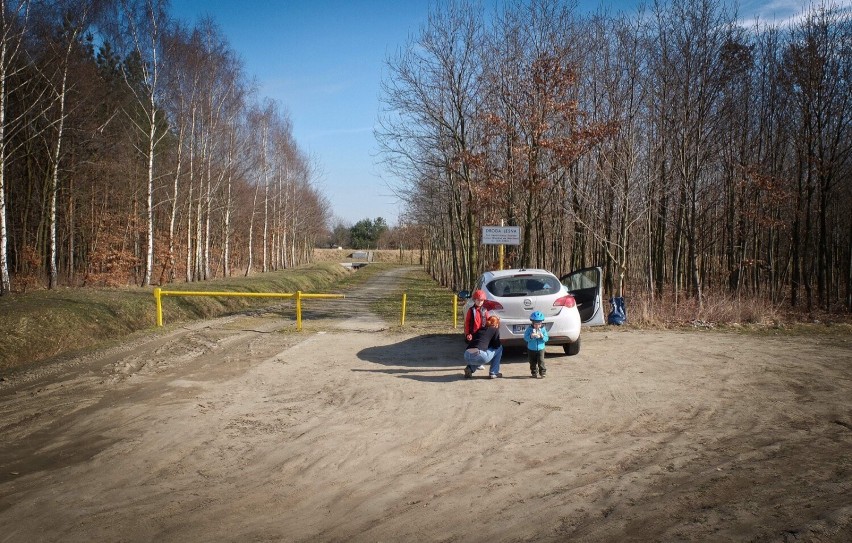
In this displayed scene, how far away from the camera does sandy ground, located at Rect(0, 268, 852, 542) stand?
4254 mm

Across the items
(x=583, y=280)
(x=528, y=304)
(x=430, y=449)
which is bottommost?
(x=430, y=449)

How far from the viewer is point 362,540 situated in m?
4.09

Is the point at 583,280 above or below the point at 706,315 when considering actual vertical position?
above

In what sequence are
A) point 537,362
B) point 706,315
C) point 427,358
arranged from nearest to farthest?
point 537,362 → point 427,358 → point 706,315

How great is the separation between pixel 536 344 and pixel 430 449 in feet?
11.6

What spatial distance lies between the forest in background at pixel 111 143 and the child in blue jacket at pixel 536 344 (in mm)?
15511

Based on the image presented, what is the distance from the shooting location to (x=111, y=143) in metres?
27.4

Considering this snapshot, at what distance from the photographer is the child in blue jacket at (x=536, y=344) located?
911 cm

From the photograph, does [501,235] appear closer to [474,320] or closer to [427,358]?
[427,358]

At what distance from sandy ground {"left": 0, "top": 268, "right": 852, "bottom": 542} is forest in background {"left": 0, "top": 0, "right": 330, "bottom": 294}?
1235cm

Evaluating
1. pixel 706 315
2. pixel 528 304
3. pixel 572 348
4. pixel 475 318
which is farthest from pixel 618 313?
pixel 475 318

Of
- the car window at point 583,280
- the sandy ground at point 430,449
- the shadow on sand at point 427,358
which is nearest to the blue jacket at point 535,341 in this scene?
the sandy ground at point 430,449

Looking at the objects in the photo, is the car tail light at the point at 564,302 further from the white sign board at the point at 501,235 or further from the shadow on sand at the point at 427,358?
the white sign board at the point at 501,235

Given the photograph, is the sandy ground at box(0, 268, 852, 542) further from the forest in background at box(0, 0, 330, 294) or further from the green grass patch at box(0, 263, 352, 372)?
the forest in background at box(0, 0, 330, 294)
